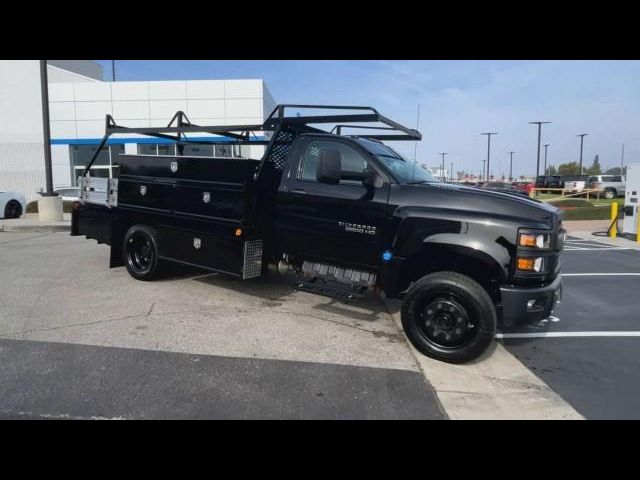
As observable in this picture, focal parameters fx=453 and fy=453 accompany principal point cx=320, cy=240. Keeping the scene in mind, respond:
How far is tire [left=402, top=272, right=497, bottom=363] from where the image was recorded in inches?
164

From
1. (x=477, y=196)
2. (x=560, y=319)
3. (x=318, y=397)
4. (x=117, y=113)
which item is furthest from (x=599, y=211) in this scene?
(x=117, y=113)

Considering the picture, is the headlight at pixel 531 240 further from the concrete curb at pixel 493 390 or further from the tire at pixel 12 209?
the tire at pixel 12 209

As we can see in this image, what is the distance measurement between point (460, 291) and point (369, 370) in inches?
44.0

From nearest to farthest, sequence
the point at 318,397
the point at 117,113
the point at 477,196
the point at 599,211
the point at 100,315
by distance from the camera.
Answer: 1. the point at 318,397
2. the point at 477,196
3. the point at 100,315
4. the point at 599,211
5. the point at 117,113

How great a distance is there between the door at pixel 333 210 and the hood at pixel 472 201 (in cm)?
25

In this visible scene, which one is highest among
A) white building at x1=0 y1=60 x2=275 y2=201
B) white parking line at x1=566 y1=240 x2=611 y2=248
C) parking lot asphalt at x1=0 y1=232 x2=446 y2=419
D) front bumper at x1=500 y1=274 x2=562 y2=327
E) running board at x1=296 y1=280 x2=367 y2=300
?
white building at x1=0 y1=60 x2=275 y2=201

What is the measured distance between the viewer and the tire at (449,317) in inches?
164

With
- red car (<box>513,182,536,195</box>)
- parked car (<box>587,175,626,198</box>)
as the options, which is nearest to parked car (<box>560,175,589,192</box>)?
parked car (<box>587,175,626,198</box>)

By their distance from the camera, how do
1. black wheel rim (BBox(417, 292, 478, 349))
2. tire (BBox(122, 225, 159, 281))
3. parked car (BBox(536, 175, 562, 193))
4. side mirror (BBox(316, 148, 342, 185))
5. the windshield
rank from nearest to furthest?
black wheel rim (BBox(417, 292, 478, 349))
side mirror (BBox(316, 148, 342, 185))
the windshield
tire (BBox(122, 225, 159, 281))
parked car (BBox(536, 175, 562, 193))

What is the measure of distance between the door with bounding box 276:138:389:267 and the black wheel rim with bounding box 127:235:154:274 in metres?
2.47

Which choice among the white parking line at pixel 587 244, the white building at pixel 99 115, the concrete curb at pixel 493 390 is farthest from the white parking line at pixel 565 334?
the white building at pixel 99 115

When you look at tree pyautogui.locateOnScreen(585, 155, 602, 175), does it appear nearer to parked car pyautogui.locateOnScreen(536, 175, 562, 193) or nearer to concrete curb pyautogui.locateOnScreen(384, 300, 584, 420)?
parked car pyautogui.locateOnScreen(536, 175, 562, 193)

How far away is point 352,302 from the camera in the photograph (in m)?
6.20
